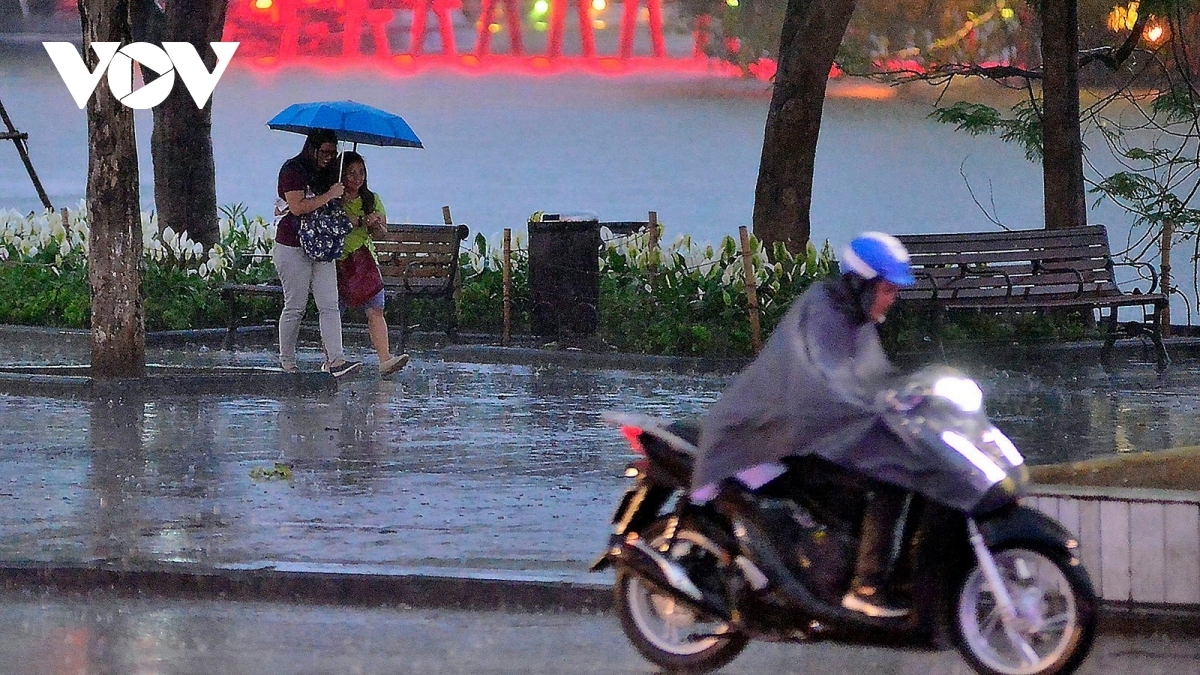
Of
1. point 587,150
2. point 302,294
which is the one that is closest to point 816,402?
point 302,294

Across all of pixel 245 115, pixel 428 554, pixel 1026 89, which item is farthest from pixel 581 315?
pixel 245 115

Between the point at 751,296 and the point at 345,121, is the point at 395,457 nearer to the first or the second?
the point at 345,121

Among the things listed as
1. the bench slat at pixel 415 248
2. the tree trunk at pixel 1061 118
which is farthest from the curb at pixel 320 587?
the tree trunk at pixel 1061 118

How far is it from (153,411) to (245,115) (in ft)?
39.5

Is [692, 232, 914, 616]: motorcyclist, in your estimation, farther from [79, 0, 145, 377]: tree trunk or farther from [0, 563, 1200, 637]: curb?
[79, 0, 145, 377]: tree trunk

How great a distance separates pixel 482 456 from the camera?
10547mm

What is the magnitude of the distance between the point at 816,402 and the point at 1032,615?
1.03 metres

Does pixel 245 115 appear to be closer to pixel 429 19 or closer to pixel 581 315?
pixel 429 19

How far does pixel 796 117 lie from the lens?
17000 millimetres

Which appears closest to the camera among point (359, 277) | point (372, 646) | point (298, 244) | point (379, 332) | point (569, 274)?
point (372, 646)

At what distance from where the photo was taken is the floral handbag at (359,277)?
13578 mm

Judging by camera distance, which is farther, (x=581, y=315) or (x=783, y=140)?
(x=783, y=140)

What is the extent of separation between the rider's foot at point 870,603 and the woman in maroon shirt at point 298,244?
7.64 meters

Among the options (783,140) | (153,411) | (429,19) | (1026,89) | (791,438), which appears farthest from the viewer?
(429,19)
